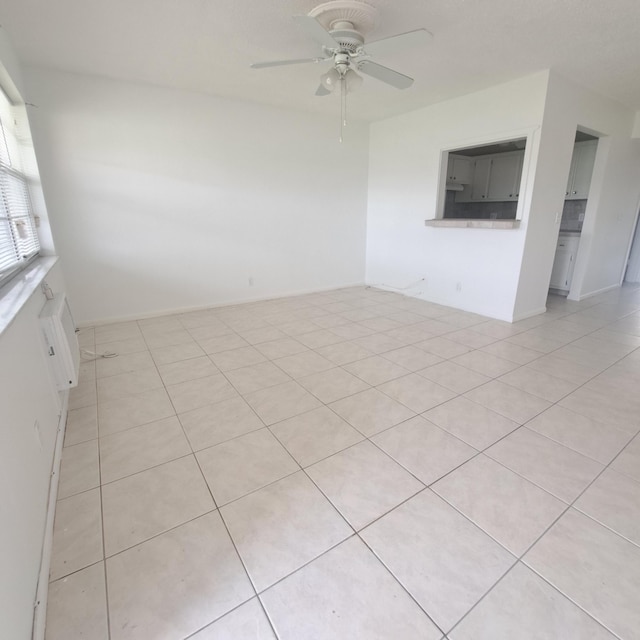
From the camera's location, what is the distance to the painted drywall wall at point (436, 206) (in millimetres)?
3418

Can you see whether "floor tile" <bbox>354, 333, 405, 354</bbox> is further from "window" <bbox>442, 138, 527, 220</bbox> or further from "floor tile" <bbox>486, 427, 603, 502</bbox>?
"window" <bbox>442, 138, 527, 220</bbox>

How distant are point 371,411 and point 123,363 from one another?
2.08 meters

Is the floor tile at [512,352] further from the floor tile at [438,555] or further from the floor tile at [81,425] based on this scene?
the floor tile at [81,425]

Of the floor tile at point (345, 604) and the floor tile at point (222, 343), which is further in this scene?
the floor tile at point (222, 343)

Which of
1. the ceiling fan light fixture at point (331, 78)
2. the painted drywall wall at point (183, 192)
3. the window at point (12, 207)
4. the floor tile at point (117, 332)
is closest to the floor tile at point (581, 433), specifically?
the ceiling fan light fixture at point (331, 78)

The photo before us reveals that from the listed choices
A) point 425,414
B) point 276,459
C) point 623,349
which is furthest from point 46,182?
point 623,349

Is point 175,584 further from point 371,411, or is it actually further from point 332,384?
point 332,384

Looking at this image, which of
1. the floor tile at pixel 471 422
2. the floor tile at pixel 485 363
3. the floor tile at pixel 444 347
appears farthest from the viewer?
the floor tile at pixel 444 347

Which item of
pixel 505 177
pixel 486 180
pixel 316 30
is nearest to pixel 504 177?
pixel 505 177

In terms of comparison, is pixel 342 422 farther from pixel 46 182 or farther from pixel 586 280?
pixel 586 280

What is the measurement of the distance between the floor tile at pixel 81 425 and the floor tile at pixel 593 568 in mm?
2191

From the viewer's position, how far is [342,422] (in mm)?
2047

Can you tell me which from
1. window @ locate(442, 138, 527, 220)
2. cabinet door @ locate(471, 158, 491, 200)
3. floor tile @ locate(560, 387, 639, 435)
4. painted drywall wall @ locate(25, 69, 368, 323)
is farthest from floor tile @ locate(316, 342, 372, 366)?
cabinet door @ locate(471, 158, 491, 200)

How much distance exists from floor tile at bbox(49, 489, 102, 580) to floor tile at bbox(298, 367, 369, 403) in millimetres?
1309
